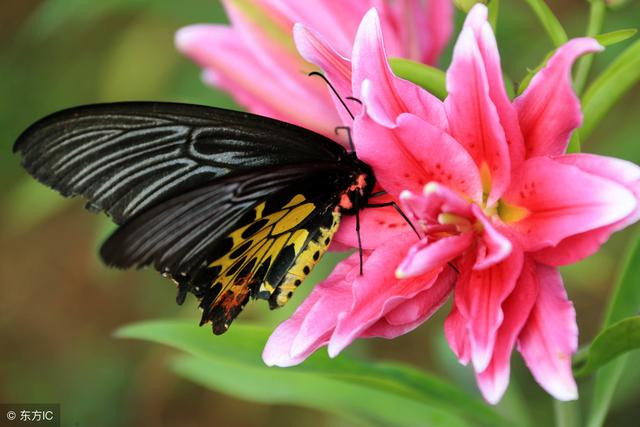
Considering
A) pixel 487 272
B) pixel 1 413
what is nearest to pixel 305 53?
pixel 487 272

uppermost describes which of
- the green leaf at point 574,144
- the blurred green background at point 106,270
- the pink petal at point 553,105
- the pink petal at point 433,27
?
the pink petal at point 433,27

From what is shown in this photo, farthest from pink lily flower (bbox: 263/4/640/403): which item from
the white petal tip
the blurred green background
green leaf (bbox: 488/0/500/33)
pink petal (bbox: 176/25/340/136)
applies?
the blurred green background

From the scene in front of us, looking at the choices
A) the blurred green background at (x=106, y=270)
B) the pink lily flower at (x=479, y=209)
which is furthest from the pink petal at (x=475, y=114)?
the blurred green background at (x=106, y=270)

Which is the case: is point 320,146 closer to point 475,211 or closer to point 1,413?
point 475,211

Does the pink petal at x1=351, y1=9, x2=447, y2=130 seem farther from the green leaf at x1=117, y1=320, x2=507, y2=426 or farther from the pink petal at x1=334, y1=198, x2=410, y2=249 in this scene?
the green leaf at x1=117, y1=320, x2=507, y2=426

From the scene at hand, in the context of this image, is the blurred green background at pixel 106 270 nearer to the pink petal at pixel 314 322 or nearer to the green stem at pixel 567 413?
the green stem at pixel 567 413
